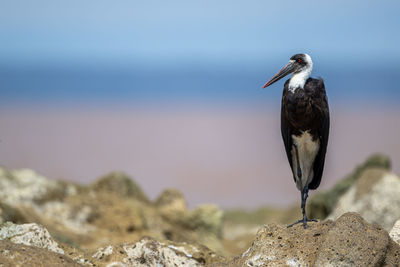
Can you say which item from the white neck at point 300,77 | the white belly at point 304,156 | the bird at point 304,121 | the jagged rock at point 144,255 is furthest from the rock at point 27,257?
the white neck at point 300,77

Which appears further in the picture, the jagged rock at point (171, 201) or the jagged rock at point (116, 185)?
the jagged rock at point (116, 185)

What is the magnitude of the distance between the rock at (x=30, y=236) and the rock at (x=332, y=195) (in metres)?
12.1

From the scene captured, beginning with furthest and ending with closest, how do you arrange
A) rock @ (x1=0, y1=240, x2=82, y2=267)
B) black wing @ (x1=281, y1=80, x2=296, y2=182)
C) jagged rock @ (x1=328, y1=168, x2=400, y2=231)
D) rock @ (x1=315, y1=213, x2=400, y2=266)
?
1. jagged rock @ (x1=328, y1=168, x2=400, y2=231)
2. black wing @ (x1=281, y1=80, x2=296, y2=182)
3. rock @ (x1=315, y1=213, x2=400, y2=266)
4. rock @ (x1=0, y1=240, x2=82, y2=267)

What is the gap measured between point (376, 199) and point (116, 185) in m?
7.38

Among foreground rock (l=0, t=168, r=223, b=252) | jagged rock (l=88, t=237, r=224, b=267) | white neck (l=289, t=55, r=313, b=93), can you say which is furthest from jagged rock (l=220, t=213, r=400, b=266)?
foreground rock (l=0, t=168, r=223, b=252)

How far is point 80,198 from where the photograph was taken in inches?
612

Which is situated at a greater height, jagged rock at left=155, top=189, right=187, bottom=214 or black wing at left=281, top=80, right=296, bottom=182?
jagged rock at left=155, top=189, right=187, bottom=214

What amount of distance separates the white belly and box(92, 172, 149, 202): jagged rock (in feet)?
26.4

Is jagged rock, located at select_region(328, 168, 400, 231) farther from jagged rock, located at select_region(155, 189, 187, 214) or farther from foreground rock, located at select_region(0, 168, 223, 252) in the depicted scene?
jagged rock, located at select_region(155, 189, 187, 214)

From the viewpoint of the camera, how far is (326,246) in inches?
283

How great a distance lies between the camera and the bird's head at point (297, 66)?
950cm

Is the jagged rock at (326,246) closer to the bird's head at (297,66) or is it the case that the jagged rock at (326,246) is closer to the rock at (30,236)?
the rock at (30,236)

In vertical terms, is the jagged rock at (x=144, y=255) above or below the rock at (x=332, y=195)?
below

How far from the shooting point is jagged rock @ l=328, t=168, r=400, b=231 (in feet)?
53.3
